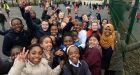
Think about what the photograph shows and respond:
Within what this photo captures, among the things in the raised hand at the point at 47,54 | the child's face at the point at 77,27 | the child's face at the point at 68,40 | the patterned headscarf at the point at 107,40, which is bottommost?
the patterned headscarf at the point at 107,40

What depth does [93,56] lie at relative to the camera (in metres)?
7.07

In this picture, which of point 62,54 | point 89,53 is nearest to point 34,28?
point 89,53

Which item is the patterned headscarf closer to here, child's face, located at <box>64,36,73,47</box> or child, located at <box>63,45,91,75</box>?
child's face, located at <box>64,36,73,47</box>

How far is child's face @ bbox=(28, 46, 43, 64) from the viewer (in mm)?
5355

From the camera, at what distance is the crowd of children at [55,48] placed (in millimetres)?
5379

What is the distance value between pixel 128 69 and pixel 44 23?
1842 millimetres

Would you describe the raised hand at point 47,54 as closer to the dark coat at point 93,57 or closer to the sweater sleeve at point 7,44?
the dark coat at point 93,57

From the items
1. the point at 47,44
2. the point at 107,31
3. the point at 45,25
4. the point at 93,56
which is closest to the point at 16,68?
the point at 47,44

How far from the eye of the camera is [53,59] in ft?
20.4

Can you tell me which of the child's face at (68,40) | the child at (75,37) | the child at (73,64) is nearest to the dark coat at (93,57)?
the child at (75,37)

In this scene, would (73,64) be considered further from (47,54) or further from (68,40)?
(68,40)

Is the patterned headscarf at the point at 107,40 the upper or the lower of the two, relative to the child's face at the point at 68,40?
lower

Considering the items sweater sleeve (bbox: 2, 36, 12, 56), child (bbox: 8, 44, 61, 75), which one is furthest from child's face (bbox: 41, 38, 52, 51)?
sweater sleeve (bbox: 2, 36, 12, 56)

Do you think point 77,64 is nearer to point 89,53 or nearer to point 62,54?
point 62,54
